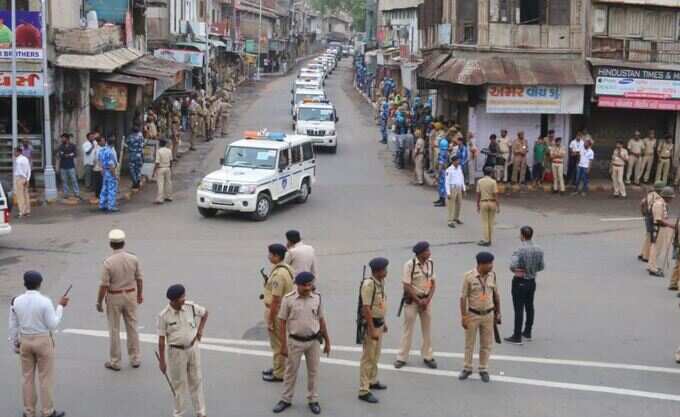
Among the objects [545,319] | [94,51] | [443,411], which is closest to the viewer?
[443,411]

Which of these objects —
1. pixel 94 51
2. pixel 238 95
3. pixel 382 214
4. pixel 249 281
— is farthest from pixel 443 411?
pixel 238 95

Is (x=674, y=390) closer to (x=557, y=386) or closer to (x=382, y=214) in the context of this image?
(x=557, y=386)

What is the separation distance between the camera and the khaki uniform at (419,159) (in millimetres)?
27047

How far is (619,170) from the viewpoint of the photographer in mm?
26172

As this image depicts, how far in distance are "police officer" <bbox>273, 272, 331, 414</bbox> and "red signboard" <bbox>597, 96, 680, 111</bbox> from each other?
1993 centimetres

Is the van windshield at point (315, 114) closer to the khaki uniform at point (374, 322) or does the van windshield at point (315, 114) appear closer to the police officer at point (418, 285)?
the police officer at point (418, 285)

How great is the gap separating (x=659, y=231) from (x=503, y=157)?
31.9ft

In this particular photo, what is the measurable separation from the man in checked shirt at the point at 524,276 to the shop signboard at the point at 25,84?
15538mm

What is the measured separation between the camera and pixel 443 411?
10.2 meters

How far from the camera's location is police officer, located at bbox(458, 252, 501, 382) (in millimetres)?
11023

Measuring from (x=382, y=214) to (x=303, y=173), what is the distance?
2.40 m

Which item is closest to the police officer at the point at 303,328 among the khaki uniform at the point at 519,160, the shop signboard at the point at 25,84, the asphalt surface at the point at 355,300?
the asphalt surface at the point at 355,300

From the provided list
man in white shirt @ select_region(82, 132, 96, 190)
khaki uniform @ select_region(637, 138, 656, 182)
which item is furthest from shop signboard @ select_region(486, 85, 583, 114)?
man in white shirt @ select_region(82, 132, 96, 190)

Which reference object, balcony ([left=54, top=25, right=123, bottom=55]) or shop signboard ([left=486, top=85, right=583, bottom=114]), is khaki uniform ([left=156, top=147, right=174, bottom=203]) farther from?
shop signboard ([left=486, top=85, right=583, bottom=114])
